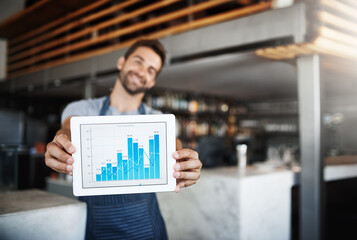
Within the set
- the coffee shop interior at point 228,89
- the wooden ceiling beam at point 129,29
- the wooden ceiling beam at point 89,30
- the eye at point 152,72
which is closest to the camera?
the eye at point 152,72

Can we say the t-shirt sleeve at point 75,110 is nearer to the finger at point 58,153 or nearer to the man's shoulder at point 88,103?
the man's shoulder at point 88,103

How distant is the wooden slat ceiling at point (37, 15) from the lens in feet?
14.2

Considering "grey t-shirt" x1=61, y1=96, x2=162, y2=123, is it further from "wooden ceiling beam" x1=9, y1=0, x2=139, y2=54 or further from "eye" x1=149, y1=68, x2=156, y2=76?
"wooden ceiling beam" x1=9, y1=0, x2=139, y2=54

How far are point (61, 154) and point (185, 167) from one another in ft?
1.40

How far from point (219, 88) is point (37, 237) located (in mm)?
4407

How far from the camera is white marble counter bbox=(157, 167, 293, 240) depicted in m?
2.54

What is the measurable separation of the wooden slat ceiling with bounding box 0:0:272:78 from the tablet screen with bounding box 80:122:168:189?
2.07m

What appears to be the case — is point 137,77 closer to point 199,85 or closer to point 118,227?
point 118,227

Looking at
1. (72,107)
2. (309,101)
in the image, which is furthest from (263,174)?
(72,107)

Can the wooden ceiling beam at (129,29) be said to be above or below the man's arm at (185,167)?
above

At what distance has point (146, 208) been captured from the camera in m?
1.52

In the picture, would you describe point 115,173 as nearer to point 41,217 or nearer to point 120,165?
point 120,165

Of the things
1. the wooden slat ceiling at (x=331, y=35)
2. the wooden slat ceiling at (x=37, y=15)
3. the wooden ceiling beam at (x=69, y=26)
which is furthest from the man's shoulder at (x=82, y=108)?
the wooden slat ceiling at (x=37, y=15)

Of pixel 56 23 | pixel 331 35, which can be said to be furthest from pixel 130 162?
pixel 56 23
